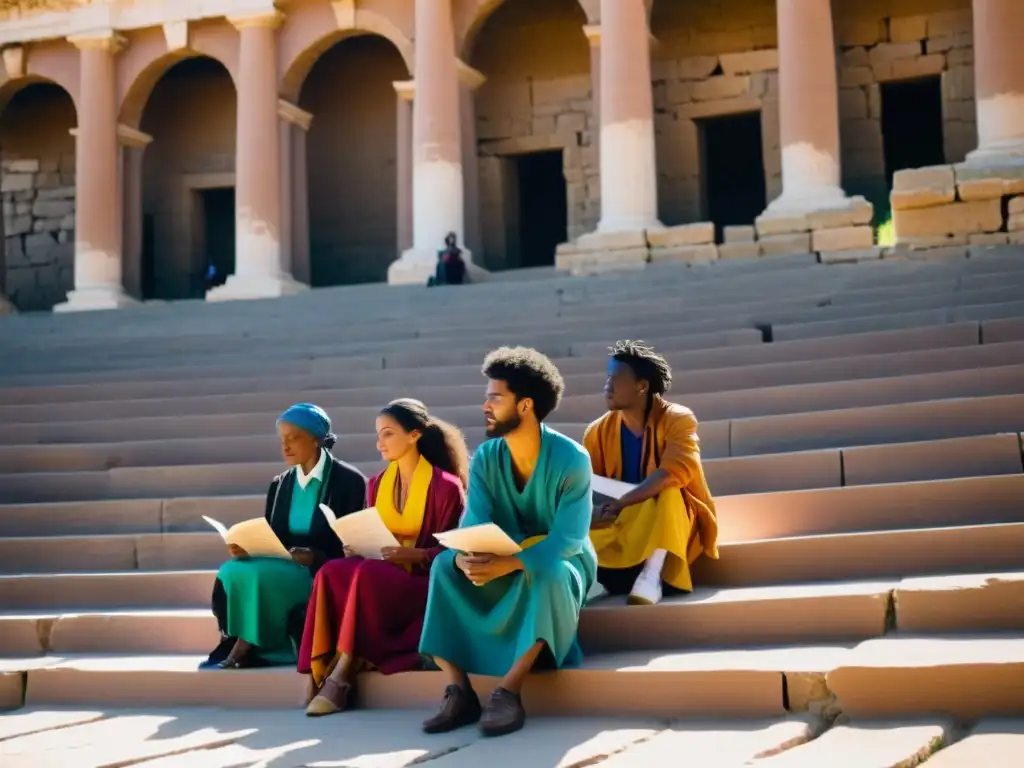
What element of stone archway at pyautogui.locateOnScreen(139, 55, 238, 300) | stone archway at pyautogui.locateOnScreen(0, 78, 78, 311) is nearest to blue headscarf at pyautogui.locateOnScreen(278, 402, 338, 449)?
stone archway at pyautogui.locateOnScreen(139, 55, 238, 300)

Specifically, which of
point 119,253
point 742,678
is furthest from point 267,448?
point 119,253

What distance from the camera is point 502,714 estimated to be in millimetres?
4613

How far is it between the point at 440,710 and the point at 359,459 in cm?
401

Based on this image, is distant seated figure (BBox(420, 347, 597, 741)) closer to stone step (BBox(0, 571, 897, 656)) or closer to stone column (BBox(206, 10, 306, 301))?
stone step (BBox(0, 571, 897, 656))

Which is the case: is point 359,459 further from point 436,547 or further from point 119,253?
point 119,253

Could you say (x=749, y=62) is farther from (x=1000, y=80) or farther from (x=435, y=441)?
(x=435, y=441)

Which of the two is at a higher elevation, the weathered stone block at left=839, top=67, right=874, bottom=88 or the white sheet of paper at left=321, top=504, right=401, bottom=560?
the weathered stone block at left=839, top=67, right=874, bottom=88

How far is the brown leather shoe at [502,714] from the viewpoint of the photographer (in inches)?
180

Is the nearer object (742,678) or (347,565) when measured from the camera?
(742,678)

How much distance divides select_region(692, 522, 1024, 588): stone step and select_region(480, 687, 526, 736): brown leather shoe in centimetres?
158

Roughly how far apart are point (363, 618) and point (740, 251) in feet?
36.9

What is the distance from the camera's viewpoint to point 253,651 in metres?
5.73

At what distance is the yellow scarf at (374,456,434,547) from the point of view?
567 cm

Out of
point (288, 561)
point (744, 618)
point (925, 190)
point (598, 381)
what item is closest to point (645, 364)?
point (744, 618)
